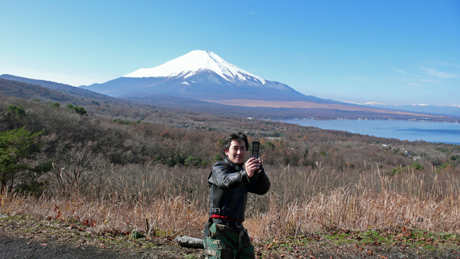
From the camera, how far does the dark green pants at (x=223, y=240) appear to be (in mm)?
2449

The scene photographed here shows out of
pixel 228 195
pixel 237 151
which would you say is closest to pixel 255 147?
pixel 237 151

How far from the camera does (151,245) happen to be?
3.83 meters

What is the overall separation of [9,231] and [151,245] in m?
2.06

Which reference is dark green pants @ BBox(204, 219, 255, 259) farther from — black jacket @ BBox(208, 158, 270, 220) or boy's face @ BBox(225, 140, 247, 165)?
boy's face @ BBox(225, 140, 247, 165)

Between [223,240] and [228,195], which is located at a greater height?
[228,195]

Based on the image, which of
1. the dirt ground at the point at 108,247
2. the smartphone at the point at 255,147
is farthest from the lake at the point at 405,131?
the smartphone at the point at 255,147

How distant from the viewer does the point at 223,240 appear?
2.47 m

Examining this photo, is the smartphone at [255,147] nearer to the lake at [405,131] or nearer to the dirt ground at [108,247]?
the dirt ground at [108,247]

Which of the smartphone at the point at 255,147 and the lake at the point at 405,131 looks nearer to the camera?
the smartphone at the point at 255,147

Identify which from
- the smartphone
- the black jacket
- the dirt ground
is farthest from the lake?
the smartphone

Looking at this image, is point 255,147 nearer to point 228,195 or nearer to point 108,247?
point 228,195

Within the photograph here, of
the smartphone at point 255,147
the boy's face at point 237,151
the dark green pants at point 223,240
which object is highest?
the smartphone at point 255,147

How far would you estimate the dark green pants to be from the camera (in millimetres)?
2449

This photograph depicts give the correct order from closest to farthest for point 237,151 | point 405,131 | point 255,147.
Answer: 1. point 255,147
2. point 237,151
3. point 405,131
